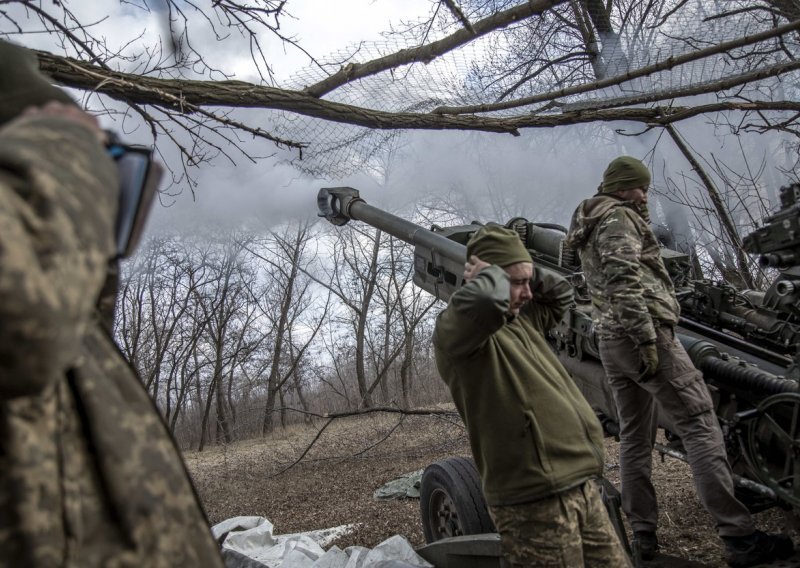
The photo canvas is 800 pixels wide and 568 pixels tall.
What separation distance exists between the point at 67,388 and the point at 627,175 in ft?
11.9

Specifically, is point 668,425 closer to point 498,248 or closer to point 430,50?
point 498,248

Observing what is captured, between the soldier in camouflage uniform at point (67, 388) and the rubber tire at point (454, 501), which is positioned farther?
the rubber tire at point (454, 501)

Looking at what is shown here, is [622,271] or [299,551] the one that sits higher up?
[622,271]

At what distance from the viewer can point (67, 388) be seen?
102cm

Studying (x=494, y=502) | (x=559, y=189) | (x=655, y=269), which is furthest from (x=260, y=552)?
(x=559, y=189)

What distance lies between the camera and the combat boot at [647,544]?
3.80 metres

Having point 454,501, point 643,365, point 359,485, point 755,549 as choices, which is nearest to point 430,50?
point 643,365

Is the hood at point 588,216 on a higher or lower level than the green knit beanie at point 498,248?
higher

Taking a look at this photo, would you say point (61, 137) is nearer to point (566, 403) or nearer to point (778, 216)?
point (566, 403)

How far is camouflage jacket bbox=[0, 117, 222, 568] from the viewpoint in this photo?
2.66 feet

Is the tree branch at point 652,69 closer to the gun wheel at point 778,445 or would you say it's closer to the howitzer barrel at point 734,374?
the howitzer barrel at point 734,374

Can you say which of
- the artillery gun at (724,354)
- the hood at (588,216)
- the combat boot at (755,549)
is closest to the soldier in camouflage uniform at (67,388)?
the artillery gun at (724,354)

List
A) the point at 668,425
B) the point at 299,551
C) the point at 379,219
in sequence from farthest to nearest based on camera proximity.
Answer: the point at 379,219 → the point at 299,551 → the point at 668,425

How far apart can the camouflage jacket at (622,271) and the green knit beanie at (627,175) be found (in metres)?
0.09
